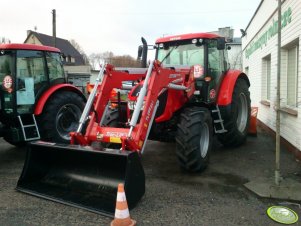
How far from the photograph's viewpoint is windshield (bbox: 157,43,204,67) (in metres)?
6.95

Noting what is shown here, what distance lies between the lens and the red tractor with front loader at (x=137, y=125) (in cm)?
459

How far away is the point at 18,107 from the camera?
6844mm

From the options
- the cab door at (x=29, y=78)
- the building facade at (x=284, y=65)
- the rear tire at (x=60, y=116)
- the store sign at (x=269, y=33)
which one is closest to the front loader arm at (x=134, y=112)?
the rear tire at (x=60, y=116)

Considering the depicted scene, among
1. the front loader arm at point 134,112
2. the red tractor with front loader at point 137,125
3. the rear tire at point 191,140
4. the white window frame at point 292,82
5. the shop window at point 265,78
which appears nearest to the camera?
the red tractor with front loader at point 137,125

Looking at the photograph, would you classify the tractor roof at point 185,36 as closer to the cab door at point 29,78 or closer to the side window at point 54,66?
the side window at point 54,66

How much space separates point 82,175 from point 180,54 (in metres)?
3.46

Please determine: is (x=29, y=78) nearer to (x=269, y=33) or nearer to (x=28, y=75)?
(x=28, y=75)

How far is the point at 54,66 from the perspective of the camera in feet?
25.2

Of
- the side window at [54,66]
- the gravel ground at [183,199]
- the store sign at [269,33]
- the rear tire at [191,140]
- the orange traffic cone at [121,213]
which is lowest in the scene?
the gravel ground at [183,199]

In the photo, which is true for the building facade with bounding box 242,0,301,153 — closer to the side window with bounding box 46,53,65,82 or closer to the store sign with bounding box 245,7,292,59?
the store sign with bounding box 245,7,292,59

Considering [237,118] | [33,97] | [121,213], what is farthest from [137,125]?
[237,118]

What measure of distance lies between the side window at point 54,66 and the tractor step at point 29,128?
1.05m

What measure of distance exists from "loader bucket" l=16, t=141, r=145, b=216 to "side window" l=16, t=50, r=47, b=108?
2.10 meters

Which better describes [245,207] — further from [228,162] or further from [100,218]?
[228,162]
